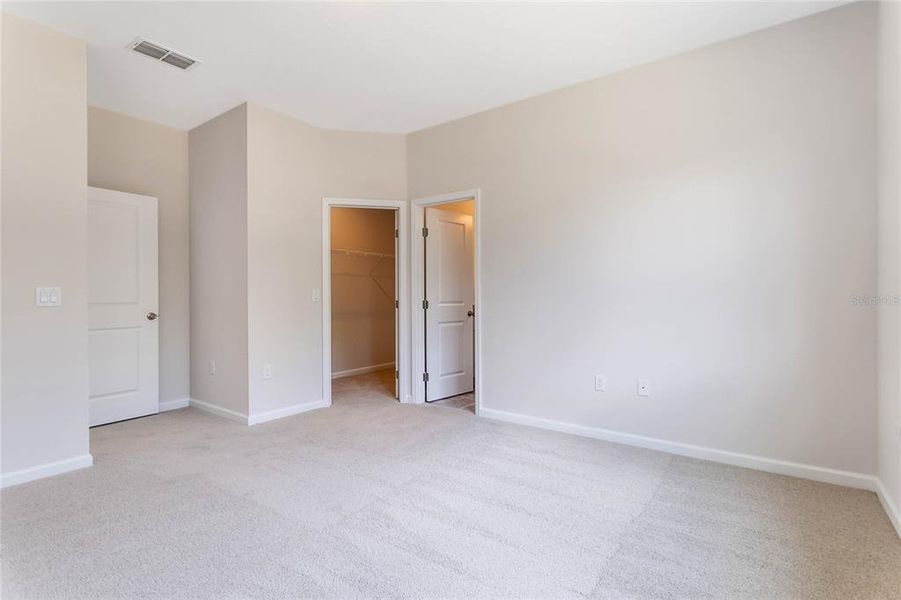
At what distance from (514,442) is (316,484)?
4.72ft

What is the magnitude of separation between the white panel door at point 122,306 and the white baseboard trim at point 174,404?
3.6 inches

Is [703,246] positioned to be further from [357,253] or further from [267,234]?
[357,253]

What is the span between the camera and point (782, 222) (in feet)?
8.72

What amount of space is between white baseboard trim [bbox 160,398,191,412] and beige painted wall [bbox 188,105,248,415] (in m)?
0.10

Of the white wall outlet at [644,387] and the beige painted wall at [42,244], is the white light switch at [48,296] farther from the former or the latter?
the white wall outlet at [644,387]

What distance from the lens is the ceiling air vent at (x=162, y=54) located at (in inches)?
113

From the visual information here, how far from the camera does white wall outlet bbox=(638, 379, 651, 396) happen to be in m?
3.14

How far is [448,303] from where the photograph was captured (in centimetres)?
475

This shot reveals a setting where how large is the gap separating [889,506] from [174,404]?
17.0 ft

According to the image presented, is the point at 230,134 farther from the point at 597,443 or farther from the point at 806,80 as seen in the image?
the point at 806,80

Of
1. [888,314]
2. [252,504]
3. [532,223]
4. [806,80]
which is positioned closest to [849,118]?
[806,80]

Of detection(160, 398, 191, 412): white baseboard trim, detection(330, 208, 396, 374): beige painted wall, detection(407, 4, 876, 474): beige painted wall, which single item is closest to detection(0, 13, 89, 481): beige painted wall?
detection(160, 398, 191, 412): white baseboard trim

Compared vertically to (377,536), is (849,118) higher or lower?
A: higher

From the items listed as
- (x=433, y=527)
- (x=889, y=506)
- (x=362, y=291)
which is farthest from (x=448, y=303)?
(x=889, y=506)
